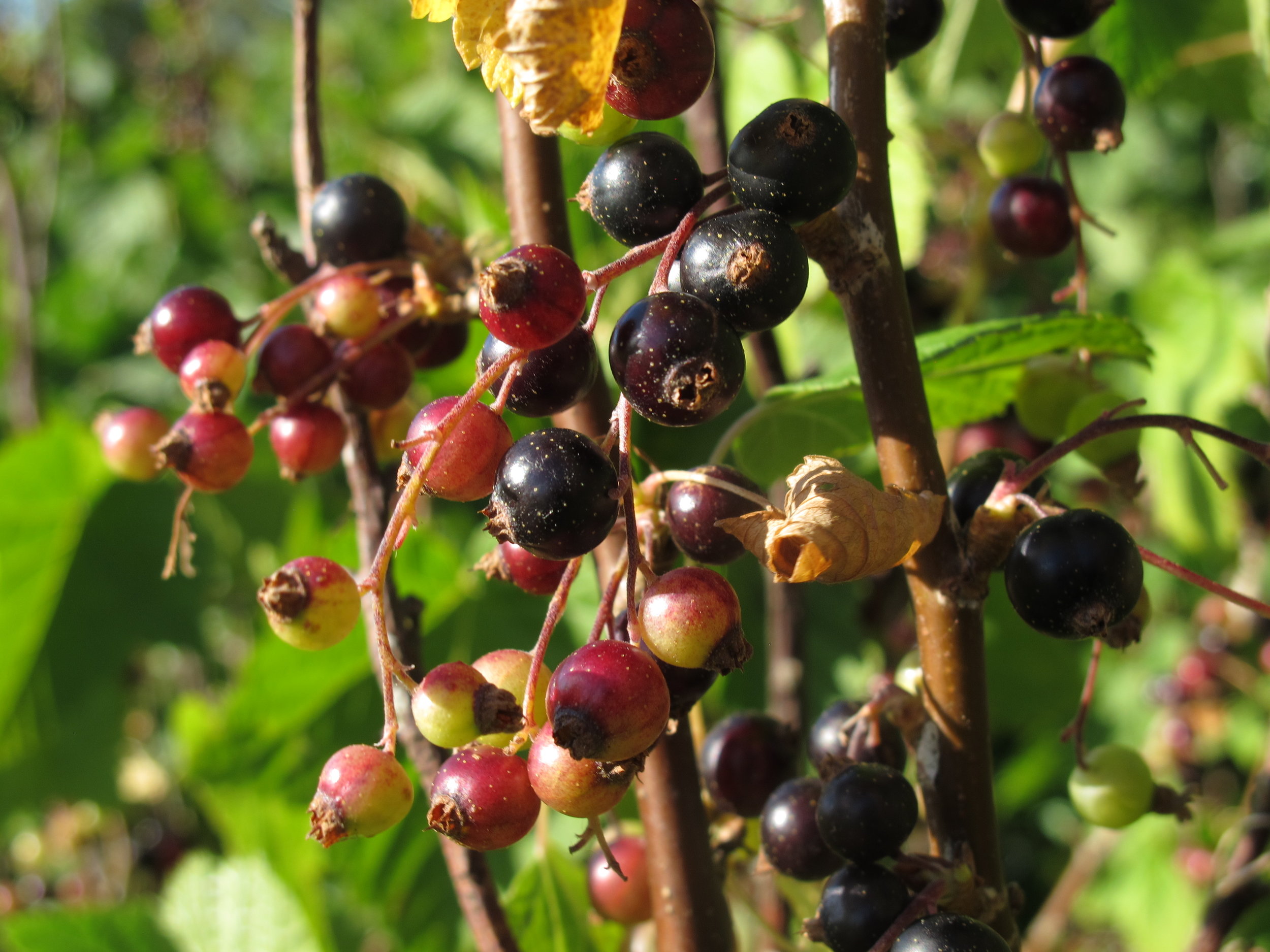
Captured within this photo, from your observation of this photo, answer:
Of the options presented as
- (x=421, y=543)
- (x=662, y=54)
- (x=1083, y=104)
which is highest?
(x=662, y=54)

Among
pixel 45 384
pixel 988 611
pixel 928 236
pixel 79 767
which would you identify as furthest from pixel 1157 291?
pixel 45 384

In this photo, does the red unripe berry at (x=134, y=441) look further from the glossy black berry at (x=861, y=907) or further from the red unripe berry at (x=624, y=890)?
the glossy black berry at (x=861, y=907)

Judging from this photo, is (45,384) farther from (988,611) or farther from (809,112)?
(809,112)

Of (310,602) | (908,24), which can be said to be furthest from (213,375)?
(908,24)

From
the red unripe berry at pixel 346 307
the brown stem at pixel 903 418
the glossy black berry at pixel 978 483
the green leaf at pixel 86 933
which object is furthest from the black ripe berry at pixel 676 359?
the green leaf at pixel 86 933

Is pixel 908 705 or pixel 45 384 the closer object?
pixel 908 705

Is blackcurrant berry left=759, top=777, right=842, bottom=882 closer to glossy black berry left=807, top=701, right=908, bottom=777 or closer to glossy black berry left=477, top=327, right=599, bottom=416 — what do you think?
glossy black berry left=807, top=701, right=908, bottom=777

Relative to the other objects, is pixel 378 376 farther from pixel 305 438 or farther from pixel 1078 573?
pixel 1078 573
